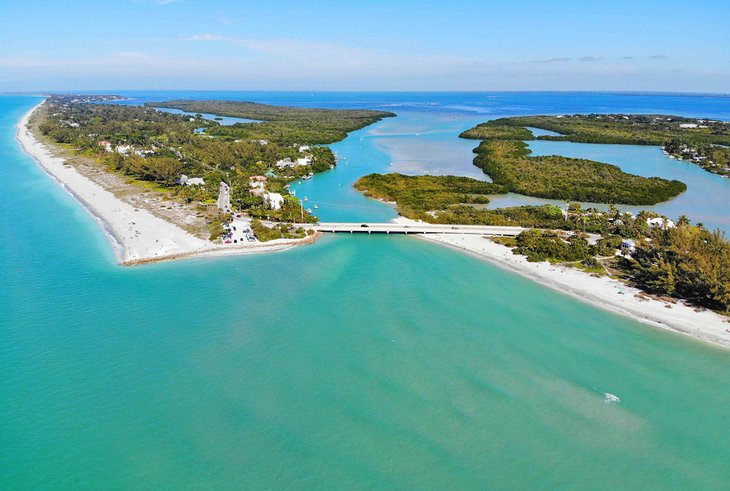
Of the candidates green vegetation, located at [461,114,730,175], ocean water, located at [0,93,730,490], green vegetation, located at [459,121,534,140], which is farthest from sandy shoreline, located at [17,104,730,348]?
green vegetation, located at [459,121,534,140]

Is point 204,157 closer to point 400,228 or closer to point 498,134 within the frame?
point 400,228

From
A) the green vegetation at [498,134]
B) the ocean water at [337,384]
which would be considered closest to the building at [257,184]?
the ocean water at [337,384]

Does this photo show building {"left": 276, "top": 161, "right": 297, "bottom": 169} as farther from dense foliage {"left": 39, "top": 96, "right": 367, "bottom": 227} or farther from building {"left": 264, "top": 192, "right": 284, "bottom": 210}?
building {"left": 264, "top": 192, "right": 284, "bottom": 210}

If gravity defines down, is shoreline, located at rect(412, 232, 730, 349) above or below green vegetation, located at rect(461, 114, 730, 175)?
below

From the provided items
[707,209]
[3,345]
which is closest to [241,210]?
[3,345]

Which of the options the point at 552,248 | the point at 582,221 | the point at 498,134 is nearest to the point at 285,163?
the point at 582,221

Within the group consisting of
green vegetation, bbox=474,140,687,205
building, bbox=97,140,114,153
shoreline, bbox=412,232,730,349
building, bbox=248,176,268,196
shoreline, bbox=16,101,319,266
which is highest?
building, bbox=97,140,114,153

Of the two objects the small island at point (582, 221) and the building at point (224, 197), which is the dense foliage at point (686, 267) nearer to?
the small island at point (582, 221)
